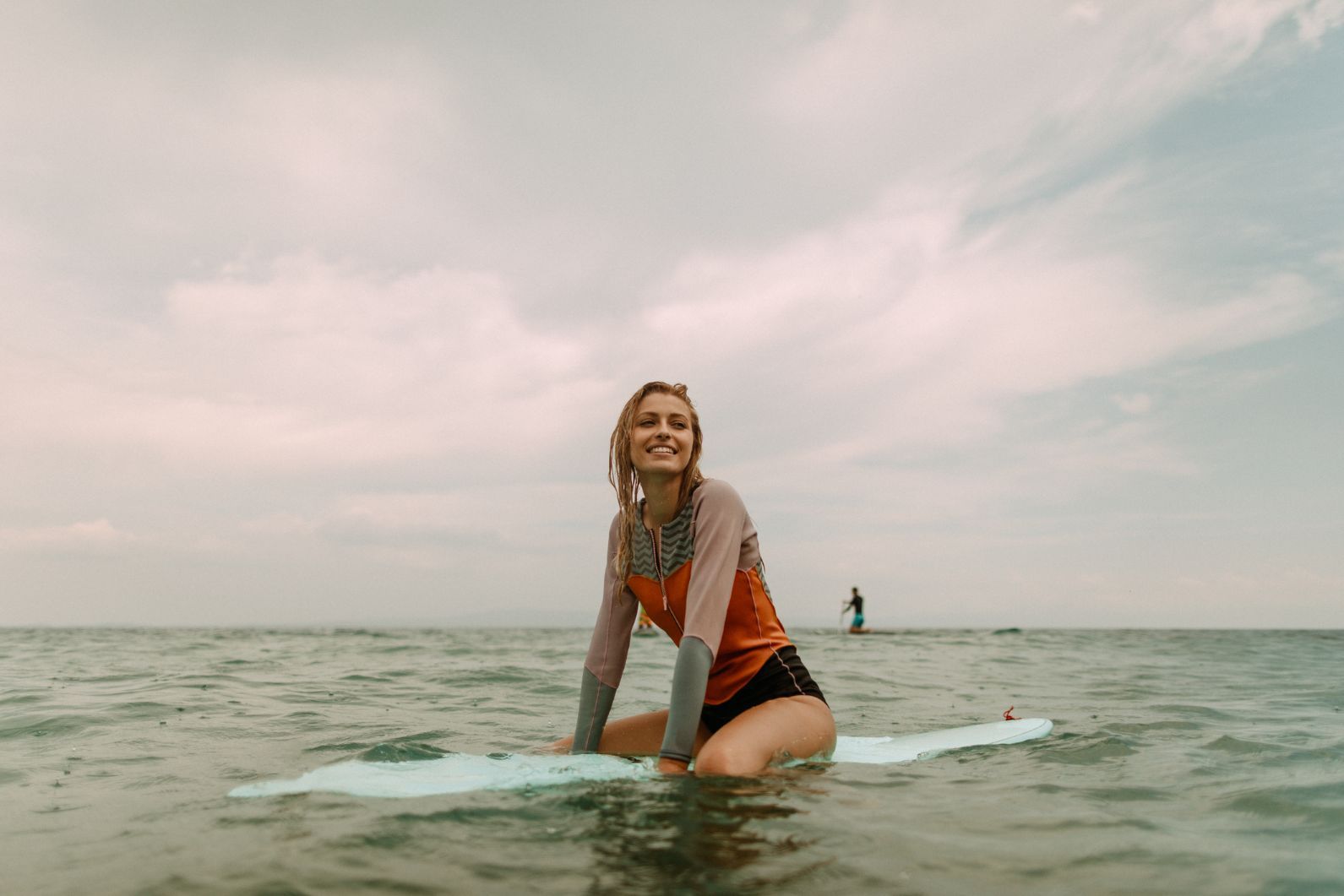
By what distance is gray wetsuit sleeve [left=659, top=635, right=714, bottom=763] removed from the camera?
396 centimetres

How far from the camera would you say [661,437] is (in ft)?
14.4

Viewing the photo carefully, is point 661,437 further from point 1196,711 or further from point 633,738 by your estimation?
point 1196,711

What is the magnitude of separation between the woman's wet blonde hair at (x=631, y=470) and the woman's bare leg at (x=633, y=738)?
2.75 ft

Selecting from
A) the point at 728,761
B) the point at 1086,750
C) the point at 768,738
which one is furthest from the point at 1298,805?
the point at 728,761

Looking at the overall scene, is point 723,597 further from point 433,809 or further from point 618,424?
point 433,809

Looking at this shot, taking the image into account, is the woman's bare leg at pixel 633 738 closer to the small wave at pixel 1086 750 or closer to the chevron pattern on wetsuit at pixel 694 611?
the chevron pattern on wetsuit at pixel 694 611

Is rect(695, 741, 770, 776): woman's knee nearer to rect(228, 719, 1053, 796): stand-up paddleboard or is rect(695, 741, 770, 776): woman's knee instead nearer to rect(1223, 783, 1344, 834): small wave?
rect(228, 719, 1053, 796): stand-up paddleboard

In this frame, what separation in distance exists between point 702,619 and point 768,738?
2.16ft

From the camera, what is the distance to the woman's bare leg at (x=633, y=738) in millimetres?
4738

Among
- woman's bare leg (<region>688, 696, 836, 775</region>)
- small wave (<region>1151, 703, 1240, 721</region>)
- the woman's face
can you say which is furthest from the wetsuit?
small wave (<region>1151, 703, 1240, 721</region>)

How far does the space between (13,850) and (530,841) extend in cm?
189

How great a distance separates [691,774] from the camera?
3.84 metres

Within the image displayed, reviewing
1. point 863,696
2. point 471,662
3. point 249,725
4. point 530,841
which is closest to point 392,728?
point 249,725

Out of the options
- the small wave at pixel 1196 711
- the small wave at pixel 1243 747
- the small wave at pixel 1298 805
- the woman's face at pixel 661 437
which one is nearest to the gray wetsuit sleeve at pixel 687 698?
the woman's face at pixel 661 437
